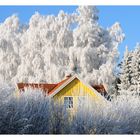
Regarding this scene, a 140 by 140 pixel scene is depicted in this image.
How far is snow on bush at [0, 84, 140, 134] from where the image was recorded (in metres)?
8.38

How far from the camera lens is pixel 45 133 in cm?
875

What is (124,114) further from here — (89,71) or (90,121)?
(89,71)

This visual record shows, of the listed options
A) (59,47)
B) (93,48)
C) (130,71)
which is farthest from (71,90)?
(59,47)

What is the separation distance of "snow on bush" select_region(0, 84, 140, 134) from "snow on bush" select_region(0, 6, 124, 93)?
426 cm

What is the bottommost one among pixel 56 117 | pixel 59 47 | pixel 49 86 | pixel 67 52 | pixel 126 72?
pixel 56 117

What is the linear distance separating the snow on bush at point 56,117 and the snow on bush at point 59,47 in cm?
426

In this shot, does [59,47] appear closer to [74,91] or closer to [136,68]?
[136,68]

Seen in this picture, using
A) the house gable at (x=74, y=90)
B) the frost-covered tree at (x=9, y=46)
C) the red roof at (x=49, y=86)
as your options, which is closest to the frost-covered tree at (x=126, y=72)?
the red roof at (x=49, y=86)

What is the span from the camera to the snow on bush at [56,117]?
838 centimetres

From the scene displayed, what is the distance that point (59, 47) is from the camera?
1416 cm

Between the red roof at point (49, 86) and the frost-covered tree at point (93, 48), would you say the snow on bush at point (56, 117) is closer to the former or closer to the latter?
the red roof at point (49, 86)

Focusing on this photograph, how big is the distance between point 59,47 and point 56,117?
521 cm

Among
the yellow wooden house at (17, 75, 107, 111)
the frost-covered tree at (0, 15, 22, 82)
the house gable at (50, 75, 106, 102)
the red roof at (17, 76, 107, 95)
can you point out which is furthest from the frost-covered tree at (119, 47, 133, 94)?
the frost-covered tree at (0, 15, 22, 82)
